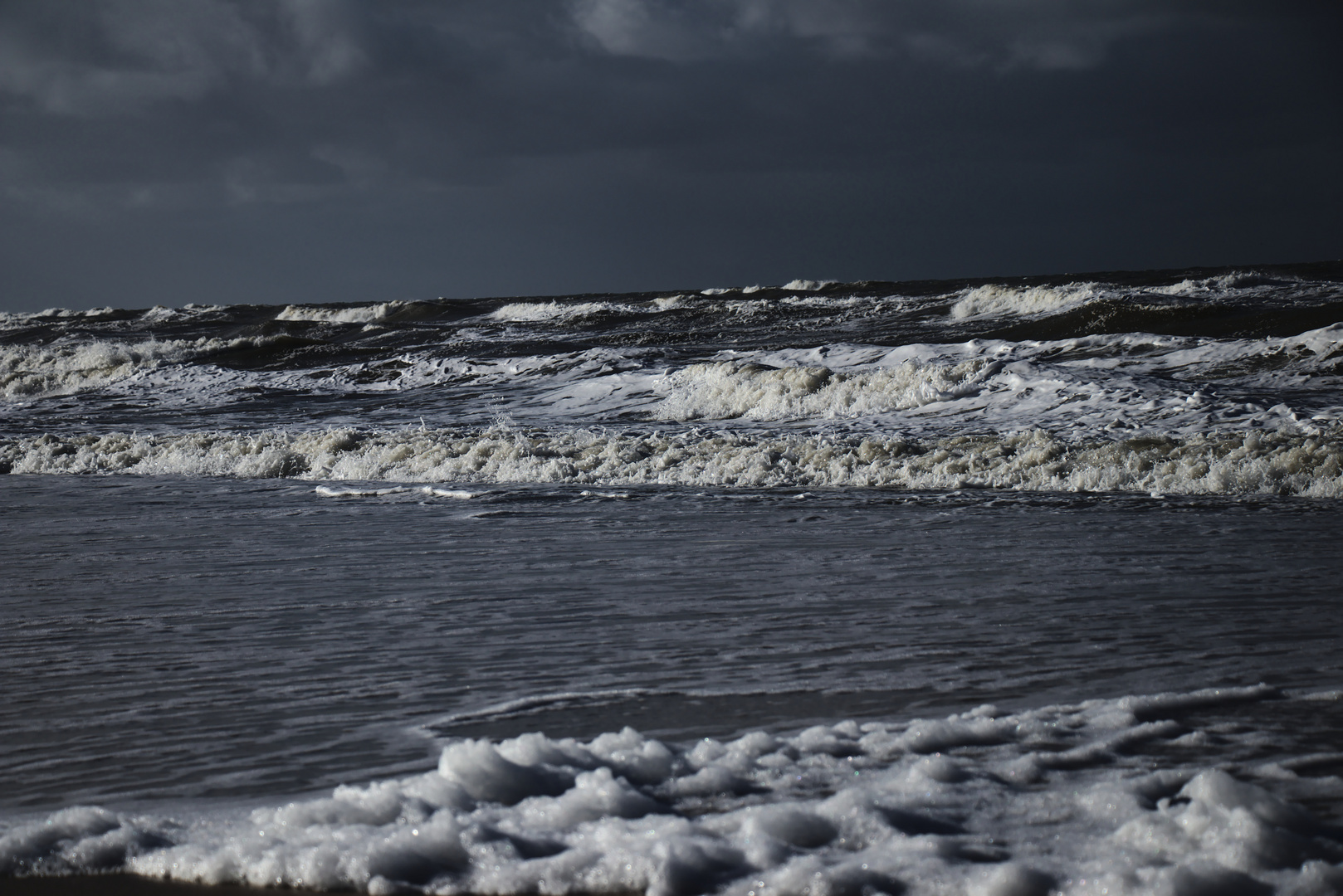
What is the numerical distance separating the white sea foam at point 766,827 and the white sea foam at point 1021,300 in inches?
1035

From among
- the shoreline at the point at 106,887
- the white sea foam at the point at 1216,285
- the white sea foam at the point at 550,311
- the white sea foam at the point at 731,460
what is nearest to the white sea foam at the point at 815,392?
the white sea foam at the point at 731,460

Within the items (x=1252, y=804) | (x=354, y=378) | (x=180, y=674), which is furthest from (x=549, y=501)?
(x=354, y=378)

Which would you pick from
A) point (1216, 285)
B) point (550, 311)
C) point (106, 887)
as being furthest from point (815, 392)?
point (550, 311)

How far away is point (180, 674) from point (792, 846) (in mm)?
2438

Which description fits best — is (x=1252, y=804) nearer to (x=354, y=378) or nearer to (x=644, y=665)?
(x=644, y=665)

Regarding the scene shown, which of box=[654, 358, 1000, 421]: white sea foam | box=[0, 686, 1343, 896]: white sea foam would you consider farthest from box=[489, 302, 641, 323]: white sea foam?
box=[0, 686, 1343, 896]: white sea foam

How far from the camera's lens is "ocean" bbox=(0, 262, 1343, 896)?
7.16 ft

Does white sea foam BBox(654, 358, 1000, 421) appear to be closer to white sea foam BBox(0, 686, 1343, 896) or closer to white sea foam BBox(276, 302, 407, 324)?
white sea foam BBox(0, 686, 1343, 896)

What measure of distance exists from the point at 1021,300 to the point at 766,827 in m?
29.1

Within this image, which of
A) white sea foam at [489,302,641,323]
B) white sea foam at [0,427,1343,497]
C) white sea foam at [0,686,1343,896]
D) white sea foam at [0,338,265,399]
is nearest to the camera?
white sea foam at [0,686,1343,896]

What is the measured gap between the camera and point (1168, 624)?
4.10 m

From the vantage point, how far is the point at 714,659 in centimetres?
376

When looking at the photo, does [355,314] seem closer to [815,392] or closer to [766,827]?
[815,392]

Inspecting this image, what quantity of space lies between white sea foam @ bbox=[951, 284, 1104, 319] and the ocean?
52.7 feet
